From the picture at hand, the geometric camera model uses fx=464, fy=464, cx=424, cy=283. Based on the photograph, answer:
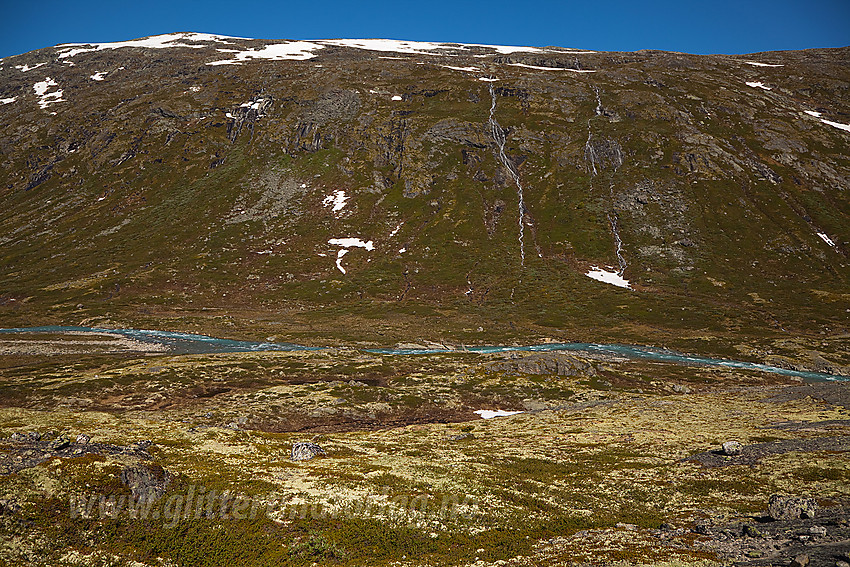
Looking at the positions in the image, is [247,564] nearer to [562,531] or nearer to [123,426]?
[562,531]

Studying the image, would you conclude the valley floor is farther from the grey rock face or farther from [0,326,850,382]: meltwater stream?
[0,326,850,382]: meltwater stream

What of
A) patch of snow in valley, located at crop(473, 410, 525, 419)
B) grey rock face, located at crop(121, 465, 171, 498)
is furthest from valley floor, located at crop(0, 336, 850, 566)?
patch of snow in valley, located at crop(473, 410, 525, 419)

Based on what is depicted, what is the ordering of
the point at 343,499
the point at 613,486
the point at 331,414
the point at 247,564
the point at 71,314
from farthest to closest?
the point at 71,314 < the point at 331,414 < the point at 613,486 < the point at 343,499 < the point at 247,564

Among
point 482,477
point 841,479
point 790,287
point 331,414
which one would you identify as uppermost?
point 790,287

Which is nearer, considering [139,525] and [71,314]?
[139,525]

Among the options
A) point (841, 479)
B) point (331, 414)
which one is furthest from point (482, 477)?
Answer: point (331, 414)

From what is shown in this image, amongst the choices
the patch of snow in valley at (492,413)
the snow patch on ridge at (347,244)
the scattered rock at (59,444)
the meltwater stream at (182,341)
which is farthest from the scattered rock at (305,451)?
the snow patch on ridge at (347,244)
